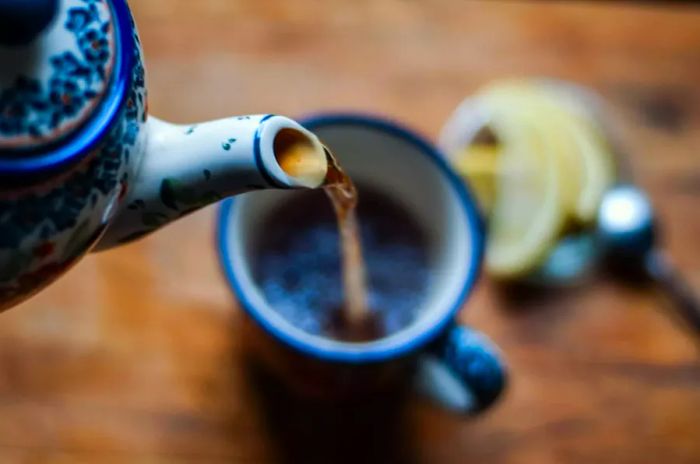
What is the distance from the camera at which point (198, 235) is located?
63 cm

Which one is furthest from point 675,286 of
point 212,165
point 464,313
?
point 212,165

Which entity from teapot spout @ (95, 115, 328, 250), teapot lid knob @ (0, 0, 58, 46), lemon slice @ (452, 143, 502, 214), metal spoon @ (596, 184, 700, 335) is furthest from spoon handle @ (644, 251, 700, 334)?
teapot lid knob @ (0, 0, 58, 46)

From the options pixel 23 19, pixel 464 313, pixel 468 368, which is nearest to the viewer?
pixel 23 19

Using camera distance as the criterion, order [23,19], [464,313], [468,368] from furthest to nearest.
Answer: [464,313], [468,368], [23,19]

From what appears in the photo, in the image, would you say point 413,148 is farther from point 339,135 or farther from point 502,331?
point 502,331

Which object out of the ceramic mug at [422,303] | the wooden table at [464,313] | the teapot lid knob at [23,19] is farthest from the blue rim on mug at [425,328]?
the teapot lid knob at [23,19]

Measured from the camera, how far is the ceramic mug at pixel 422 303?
50cm

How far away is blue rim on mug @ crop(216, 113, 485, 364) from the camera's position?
0.50 m

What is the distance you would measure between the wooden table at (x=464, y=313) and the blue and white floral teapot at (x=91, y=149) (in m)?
0.23

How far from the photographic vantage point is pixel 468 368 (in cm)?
50

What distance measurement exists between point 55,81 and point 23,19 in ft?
0.08

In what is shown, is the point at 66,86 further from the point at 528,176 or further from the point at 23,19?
the point at 528,176

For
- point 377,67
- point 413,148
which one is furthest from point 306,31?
point 413,148

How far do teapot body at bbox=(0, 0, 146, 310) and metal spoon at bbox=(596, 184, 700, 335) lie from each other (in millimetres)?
393
